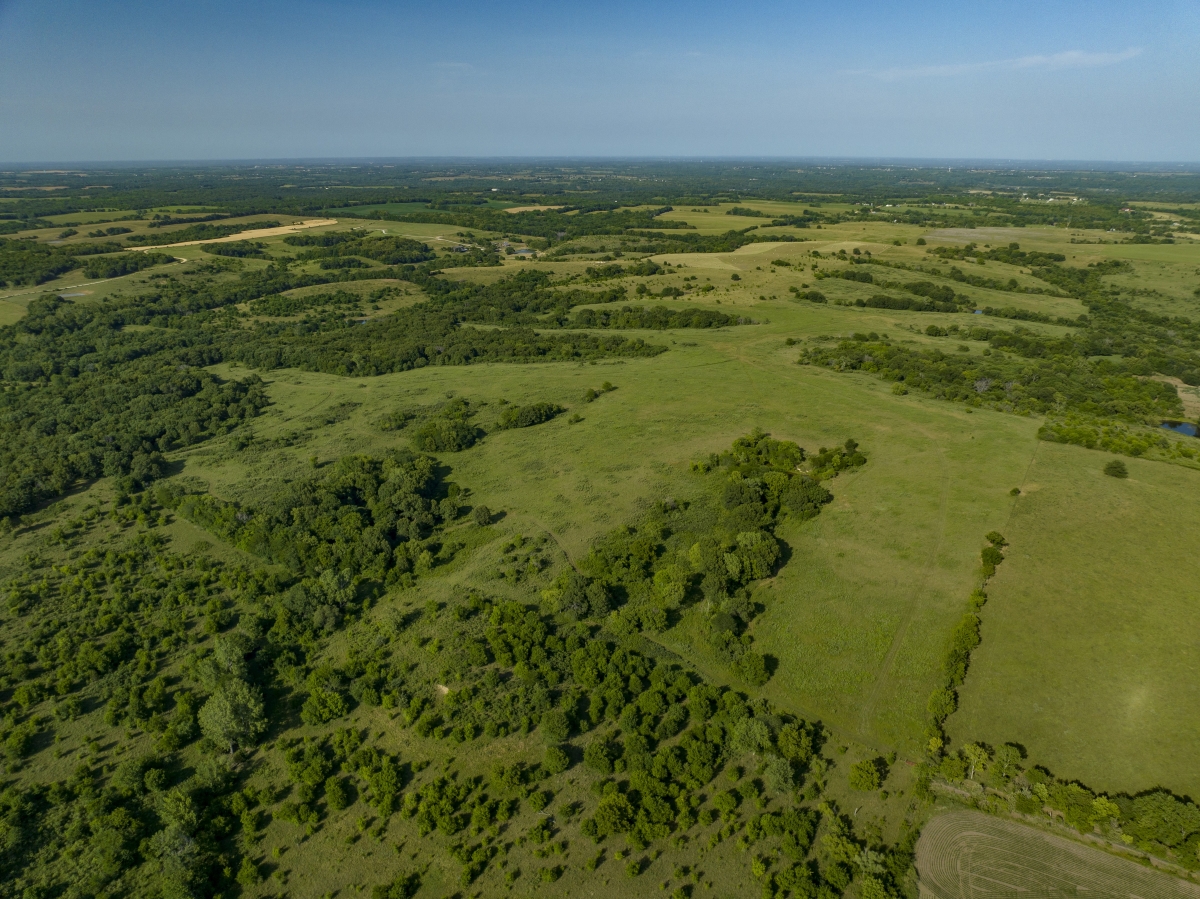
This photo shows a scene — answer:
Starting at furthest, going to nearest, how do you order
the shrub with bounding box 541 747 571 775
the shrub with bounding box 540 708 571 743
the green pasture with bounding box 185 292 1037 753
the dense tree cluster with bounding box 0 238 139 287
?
the dense tree cluster with bounding box 0 238 139 287 → the green pasture with bounding box 185 292 1037 753 → the shrub with bounding box 540 708 571 743 → the shrub with bounding box 541 747 571 775

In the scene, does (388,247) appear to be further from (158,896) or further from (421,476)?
(158,896)

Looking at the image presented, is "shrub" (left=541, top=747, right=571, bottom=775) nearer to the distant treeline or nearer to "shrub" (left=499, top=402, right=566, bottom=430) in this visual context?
"shrub" (left=499, top=402, right=566, bottom=430)

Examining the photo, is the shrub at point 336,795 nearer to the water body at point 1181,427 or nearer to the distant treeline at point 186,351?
the distant treeline at point 186,351

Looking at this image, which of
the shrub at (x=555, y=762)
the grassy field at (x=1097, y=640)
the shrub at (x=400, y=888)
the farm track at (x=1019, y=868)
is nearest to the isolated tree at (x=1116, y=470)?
the grassy field at (x=1097, y=640)

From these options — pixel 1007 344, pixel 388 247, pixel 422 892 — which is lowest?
pixel 422 892

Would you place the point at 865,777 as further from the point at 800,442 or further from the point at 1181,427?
the point at 1181,427

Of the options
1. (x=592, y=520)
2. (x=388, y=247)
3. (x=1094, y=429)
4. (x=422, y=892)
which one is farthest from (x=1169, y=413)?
(x=388, y=247)

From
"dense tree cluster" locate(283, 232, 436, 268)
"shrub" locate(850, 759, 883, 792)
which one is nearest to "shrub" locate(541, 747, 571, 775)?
"shrub" locate(850, 759, 883, 792)
